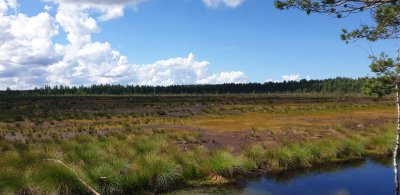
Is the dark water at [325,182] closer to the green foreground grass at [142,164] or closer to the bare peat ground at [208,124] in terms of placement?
the green foreground grass at [142,164]

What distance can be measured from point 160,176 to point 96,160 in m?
2.71

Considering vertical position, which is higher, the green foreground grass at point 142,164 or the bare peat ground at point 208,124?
the green foreground grass at point 142,164

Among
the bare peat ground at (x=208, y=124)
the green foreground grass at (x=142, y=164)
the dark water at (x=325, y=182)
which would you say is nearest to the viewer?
the green foreground grass at (x=142, y=164)

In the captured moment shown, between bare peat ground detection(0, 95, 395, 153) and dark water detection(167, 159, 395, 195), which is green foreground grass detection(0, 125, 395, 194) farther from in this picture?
bare peat ground detection(0, 95, 395, 153)

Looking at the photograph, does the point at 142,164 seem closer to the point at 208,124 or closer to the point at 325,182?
the point at 325,182

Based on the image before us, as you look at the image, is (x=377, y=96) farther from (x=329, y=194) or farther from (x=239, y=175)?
(x=239, y=175)

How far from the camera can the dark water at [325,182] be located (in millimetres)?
18344

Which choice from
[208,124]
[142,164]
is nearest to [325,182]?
[142,164]

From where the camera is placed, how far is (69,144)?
76.8 ft

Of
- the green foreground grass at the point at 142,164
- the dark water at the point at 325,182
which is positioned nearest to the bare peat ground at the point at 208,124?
the green foreground grass at the point at 142,164

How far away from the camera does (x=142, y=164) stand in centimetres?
1834

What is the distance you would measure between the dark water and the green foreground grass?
2.97ft

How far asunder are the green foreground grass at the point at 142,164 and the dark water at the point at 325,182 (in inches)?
35.7

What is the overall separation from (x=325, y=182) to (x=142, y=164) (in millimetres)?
7894
